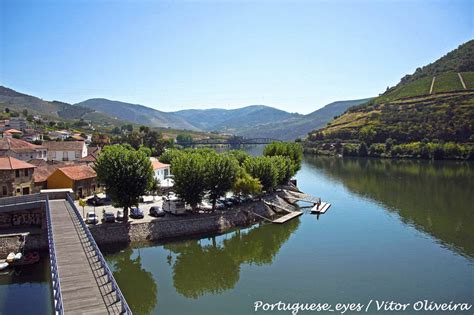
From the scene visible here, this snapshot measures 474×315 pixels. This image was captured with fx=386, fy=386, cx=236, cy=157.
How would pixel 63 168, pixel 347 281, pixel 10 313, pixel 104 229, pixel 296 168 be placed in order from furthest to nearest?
pixel 296 168 → pixel 63 168 → pixel 104 229 → pixel 347 281 → pixel 10 313

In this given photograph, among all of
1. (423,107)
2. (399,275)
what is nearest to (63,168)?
(399,275)

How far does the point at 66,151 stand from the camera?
83.6m

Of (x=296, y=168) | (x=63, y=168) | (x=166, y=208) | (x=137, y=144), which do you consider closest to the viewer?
(x=166, y=208)

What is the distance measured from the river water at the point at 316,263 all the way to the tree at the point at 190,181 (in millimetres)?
5685

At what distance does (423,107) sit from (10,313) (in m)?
188

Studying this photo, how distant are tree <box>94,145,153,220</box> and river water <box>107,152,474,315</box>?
18.0ft

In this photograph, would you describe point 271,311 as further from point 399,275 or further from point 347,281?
point 399,275

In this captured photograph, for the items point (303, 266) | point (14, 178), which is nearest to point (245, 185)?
point (303, 266)

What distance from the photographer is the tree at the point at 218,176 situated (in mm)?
49406

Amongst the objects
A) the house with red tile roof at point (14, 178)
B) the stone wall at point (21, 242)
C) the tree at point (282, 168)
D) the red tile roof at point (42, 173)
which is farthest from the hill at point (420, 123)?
the stone wall at point (21, 242)

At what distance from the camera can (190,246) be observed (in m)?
43.1

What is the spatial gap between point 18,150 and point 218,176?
41089 mm

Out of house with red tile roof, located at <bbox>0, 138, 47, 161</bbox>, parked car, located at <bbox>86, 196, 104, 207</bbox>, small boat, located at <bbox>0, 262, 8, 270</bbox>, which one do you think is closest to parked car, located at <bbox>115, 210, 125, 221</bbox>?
parked car, located at <bbox>86, 196, 104, 207</bbox>

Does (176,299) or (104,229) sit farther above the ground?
(104,229)
